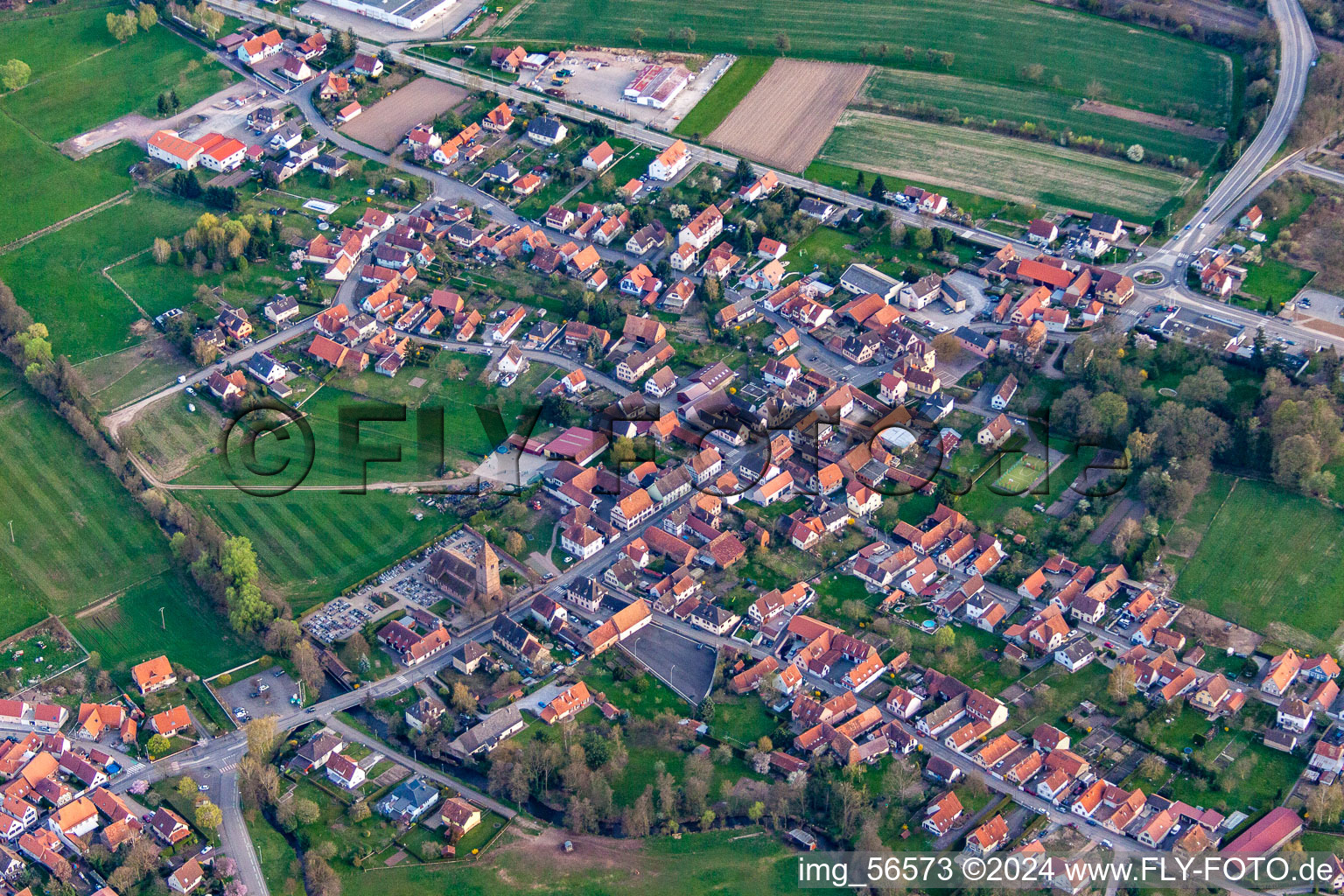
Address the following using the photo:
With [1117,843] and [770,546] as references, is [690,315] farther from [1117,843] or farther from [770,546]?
[1117,843]

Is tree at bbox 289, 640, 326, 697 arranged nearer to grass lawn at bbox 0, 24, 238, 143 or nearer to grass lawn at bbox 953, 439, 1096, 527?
grass lawn at bbox 953, 439, 1096, 527

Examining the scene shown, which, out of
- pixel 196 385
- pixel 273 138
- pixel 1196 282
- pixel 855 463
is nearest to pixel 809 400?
pixel 855 463

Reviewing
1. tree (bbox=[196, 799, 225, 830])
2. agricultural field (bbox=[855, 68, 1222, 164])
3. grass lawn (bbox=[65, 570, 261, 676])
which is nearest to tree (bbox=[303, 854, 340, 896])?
tree (bbox=[196, 799, 225, 830])

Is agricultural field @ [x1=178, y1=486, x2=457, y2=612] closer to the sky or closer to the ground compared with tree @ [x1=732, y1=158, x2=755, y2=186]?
closer to the ground

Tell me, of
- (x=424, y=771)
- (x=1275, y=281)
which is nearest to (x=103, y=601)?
(x=424, y=771)

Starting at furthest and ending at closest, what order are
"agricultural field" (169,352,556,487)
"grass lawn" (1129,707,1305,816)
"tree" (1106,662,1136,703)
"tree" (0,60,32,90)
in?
1. "tree" (0,60,32,90)
2. "agricultural field" (169,352,556,487)
3. "tree" (1106,662,1136,703)
4. "grass lawn" (1129,707,1305,816)

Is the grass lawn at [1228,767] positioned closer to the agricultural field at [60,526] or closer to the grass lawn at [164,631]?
the grass lawn at [164,631]

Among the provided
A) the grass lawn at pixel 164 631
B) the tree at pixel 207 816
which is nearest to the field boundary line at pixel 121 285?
the grass lawn at pixel 164 631
